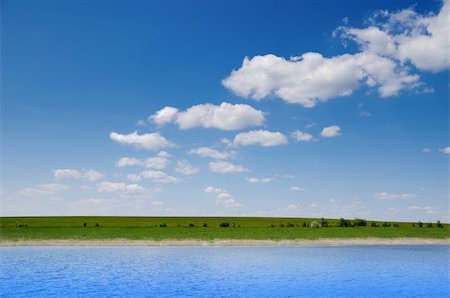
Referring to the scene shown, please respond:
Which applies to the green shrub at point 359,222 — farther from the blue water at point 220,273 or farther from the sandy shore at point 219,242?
the blue water at point 220,273

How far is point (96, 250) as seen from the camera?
201 feet

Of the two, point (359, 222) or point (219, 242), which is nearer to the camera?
point (219, 242)

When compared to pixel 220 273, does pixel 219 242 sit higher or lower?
higher

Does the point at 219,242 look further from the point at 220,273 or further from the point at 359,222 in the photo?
the point at 359,222

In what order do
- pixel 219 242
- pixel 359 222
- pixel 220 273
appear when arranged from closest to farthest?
pixel 220 273 → pixel 219 242 → pixel 359 222

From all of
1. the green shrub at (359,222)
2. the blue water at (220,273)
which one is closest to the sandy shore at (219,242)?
the blue water at (220,273)

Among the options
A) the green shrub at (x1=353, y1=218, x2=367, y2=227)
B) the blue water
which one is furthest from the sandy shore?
the green shrub at (x1=353, y1=218, x2=367, y2=227)

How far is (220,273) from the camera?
1622 inches

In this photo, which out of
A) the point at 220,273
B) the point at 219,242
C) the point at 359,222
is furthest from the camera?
the point at 359,222

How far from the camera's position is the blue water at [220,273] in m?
33.0

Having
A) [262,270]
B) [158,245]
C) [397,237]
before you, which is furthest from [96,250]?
[397,237]

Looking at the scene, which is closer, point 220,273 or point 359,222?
point 220,273

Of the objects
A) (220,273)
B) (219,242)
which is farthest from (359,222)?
(220,273)

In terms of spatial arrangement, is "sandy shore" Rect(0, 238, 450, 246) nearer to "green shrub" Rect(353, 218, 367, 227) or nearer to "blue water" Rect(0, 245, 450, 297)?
"blue water" Rect(0, 245, 450, 297)
